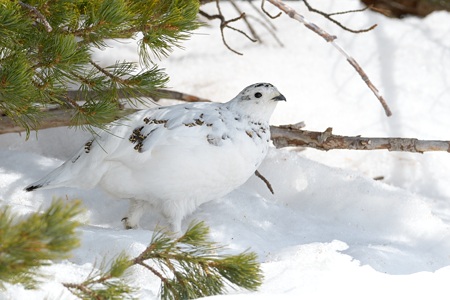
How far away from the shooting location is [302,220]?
342 centimetres

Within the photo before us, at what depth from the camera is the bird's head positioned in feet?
10.1

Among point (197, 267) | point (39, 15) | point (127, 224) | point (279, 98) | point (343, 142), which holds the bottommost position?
point (343, 142)

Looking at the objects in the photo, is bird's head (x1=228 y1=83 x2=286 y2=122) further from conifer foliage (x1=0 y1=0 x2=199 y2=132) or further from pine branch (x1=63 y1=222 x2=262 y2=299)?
pine branch (x1=63 y1=222 x2=262 y2=299)

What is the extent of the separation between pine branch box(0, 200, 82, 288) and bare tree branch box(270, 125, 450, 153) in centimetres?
205

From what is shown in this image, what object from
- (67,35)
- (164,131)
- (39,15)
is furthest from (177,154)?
(39,15)

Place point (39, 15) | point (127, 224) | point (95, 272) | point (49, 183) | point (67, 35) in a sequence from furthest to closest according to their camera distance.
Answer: point (127, 224) < point (49, 183) < point (67, 35) < point (39, 15) < point (95, 272)

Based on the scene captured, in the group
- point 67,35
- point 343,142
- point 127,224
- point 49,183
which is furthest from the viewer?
point 343,142

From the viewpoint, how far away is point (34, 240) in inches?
61.6

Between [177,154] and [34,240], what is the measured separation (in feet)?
4.35

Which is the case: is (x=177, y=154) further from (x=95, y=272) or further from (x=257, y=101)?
(x=95, y=272)

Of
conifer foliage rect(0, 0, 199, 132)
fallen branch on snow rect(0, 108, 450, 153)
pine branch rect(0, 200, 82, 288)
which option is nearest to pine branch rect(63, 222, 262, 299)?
pine branch rect(0, 200, 82, 288)

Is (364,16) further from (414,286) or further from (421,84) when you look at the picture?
(414,286)

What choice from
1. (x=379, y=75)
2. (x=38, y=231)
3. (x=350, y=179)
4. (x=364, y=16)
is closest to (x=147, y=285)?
(x=38, y=231)

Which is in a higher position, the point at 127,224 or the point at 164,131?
the point at 164,131
